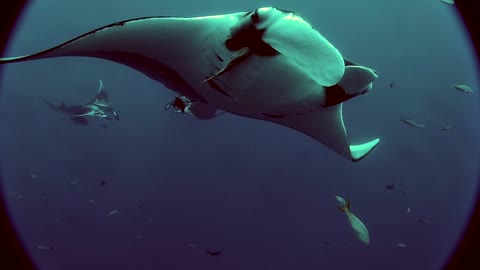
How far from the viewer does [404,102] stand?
1247cm

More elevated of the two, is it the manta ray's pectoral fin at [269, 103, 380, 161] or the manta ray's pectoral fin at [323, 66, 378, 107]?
the manta ray's pectoral fin at [323, 66, 378, 107]

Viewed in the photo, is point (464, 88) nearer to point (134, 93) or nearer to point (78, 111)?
point (78, 111)

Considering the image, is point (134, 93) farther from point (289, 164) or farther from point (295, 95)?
point (295, 95)

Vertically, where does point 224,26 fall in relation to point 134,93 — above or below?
above

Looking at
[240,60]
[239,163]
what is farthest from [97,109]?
[239,163]

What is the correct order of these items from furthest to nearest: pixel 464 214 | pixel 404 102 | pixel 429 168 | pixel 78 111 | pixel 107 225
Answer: pixel 107 225, pixel 464 214, pixel 429 168, pixel 404 102, pixel 78 111

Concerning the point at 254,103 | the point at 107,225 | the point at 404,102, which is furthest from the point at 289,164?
the point at 254,103

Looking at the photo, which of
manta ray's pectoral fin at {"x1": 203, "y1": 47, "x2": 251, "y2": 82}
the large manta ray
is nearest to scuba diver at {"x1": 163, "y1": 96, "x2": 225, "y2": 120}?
the large manta ray

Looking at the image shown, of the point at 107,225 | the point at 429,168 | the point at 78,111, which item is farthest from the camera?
the point at 107,225

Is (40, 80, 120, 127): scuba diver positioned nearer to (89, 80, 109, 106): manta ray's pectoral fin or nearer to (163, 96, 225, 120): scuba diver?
(89, 80, 109, 106): manta ray's pectoral fin

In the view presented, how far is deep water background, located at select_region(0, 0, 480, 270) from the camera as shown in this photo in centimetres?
1216

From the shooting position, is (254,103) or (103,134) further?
(103,134)

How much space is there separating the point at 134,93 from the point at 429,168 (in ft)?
39.2

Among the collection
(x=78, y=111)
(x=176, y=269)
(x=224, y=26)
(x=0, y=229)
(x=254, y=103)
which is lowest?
(x=176, y=269)
